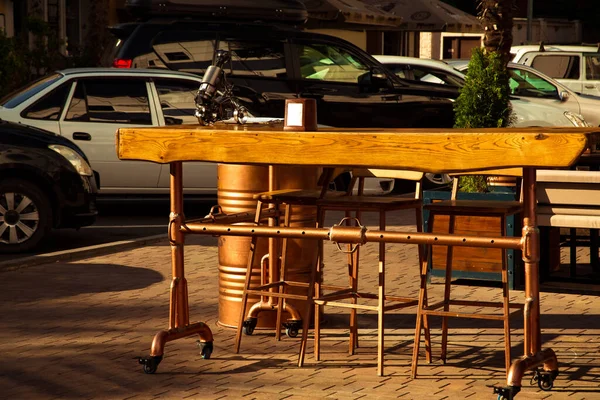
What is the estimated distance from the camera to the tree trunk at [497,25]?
13.6 meters

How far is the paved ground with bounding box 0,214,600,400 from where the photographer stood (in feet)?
21.9

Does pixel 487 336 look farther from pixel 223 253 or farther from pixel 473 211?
pixel 223 253

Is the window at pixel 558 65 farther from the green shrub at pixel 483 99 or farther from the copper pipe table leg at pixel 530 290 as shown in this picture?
the copper pipe table leg at pixel 530 290

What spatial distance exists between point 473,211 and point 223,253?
1.89 meters

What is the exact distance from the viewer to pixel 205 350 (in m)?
7.36

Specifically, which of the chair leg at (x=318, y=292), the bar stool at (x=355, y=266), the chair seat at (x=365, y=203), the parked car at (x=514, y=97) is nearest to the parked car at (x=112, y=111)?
the chair leg at (x=318, y=292)

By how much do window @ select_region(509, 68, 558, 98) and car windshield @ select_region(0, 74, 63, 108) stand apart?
9162mm

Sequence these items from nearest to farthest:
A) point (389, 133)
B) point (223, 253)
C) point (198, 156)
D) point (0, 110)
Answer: point (389, 133) < point (198, 156) < point (223, 253) < point (0, 110)

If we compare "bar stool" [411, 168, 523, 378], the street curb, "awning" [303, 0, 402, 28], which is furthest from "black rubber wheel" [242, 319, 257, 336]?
"awning" [303, 0, 402, 28]

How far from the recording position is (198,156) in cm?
699

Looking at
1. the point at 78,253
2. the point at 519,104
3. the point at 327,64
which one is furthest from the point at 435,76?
the point at 78,253

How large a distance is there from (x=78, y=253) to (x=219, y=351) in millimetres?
3980

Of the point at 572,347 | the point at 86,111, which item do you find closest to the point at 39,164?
the point at 86,111

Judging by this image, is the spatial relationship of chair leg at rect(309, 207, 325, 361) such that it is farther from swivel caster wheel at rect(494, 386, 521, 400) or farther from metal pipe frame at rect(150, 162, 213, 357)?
swivel caster wheel at rect(494, 386, 521, 400)
